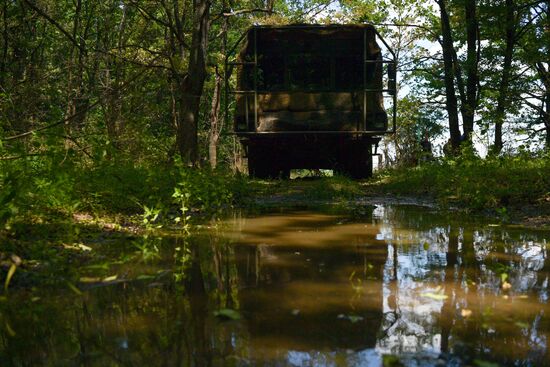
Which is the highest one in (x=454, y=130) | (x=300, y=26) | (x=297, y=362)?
(x=300, y=26)

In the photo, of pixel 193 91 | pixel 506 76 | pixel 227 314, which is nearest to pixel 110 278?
pixel 227 314

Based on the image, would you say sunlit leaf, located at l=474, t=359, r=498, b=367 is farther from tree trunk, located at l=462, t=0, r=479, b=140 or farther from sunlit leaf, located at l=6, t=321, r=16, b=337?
tree trunk, located at l=462, t=0, r=479, b=140

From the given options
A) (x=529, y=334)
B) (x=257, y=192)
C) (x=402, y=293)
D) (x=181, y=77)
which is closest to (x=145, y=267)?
(x=402, y=293)

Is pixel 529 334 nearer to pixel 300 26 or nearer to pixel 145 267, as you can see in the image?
pixel 145 267

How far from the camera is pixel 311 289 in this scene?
2479 mm

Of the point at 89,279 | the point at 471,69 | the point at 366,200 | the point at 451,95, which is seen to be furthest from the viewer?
the point at 471,69

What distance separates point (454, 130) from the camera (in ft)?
49.5

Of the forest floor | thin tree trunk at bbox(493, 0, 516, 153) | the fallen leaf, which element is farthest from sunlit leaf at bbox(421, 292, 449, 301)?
thin tree trunk at bbox(493, 0, 516, 153)

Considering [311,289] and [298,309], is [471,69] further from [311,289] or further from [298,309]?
[298,309]

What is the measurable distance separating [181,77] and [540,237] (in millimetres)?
6513

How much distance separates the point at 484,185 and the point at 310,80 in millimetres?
5391

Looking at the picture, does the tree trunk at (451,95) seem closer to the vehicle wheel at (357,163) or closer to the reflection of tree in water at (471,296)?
the vehicle wheel at (357,163)

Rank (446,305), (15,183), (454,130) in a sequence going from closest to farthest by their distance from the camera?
(446,305), (15,183), (454,130)

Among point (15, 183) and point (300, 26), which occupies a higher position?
point (300, 26)
